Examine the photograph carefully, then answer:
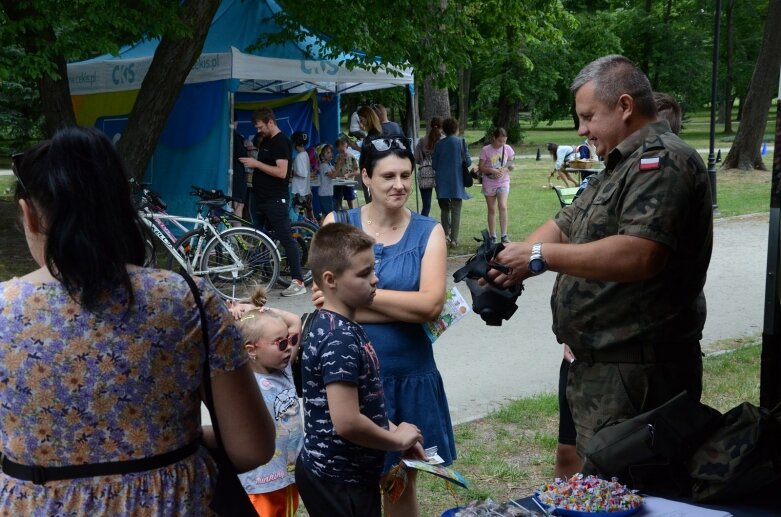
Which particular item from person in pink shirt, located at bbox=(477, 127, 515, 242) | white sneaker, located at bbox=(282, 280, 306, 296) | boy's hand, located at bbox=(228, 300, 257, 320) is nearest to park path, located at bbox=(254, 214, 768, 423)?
white sneaker, located at bbox=(282, 280, 306, 296)

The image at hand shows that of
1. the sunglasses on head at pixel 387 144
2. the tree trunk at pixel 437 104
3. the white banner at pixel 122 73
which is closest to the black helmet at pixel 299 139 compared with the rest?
the white banner at pixel 122 73

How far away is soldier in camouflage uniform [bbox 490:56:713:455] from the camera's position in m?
2.91

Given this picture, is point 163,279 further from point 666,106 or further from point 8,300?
point 666,106

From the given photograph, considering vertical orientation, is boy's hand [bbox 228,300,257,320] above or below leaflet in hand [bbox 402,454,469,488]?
above

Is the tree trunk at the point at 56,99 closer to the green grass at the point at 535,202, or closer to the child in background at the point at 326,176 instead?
the child in background at the point at 326,176

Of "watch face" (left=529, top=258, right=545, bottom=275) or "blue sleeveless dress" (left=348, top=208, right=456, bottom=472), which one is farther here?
"blue sleeveless dress" (left=348, top=208, right=456, bottom=472)

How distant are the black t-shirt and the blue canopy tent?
1760 mm

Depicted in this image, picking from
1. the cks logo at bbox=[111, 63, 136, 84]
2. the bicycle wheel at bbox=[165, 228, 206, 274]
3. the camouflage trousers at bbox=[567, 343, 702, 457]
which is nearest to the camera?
the camouflage trousers at bbox=[567, 343, 702, 457]

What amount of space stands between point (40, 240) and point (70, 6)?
27.9 feet

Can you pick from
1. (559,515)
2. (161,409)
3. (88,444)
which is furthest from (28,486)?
(559,515)

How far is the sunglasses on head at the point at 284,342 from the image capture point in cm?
348

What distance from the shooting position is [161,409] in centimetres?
198

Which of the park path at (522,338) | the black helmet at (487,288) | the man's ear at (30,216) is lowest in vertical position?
the park path at (522,338)

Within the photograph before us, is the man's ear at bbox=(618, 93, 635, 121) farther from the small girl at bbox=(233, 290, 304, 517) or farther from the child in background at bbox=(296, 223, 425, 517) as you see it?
the small girl at bbox=(233, 290, 304, 517)
